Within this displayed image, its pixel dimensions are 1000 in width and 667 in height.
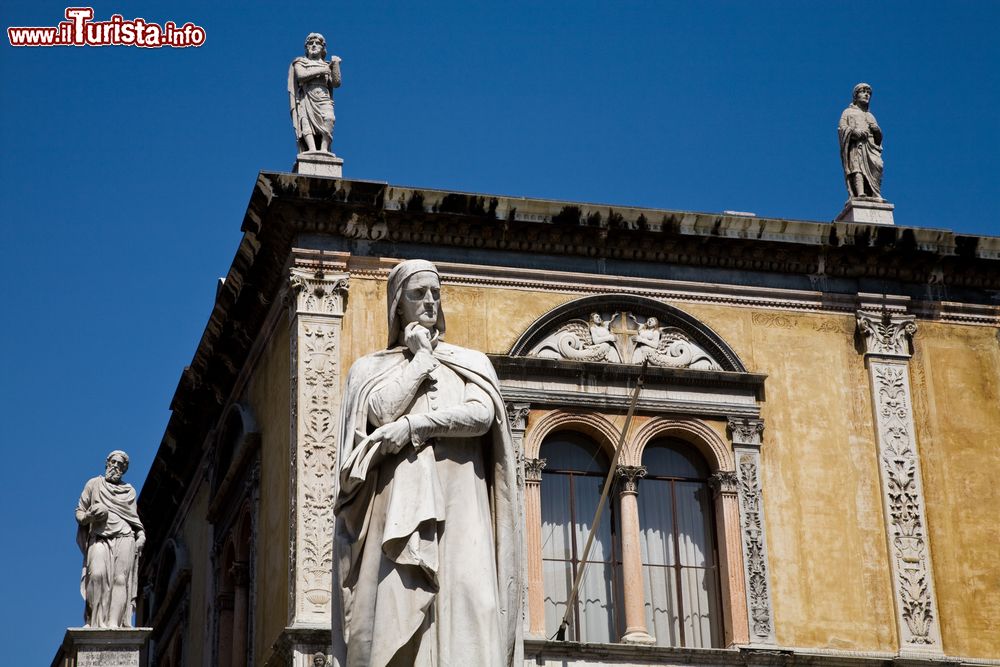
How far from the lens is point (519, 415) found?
22969 mm

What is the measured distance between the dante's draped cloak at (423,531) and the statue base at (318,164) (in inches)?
558

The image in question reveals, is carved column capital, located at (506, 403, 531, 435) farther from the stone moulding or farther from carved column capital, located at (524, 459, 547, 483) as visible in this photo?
the stone moulding

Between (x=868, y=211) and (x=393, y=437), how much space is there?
1688cm

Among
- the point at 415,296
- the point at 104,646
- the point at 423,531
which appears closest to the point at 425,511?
the point at 423,531

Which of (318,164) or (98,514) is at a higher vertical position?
(318,164)

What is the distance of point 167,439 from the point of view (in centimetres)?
2956

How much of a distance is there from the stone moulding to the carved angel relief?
0.89 metres

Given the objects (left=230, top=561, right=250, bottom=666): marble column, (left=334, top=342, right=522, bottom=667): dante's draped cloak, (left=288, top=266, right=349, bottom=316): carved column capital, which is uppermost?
(left=288, top=266, right=349, bottom=316): carved column capital

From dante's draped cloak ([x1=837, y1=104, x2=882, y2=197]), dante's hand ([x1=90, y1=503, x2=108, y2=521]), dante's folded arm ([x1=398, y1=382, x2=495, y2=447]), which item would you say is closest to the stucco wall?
dante's draped cloak ([x1=837, y1=104, x2=882, y2=197])

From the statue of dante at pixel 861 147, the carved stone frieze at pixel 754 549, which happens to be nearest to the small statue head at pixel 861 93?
the statue of dante at pixel 861 147

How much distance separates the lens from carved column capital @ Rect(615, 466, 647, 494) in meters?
23.0

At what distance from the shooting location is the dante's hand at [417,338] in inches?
375

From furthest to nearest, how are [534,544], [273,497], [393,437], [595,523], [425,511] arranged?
[273,497] → [534,544] → [595,523] → [393,437] → [425,511]

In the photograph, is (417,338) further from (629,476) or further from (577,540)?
(629,476)
